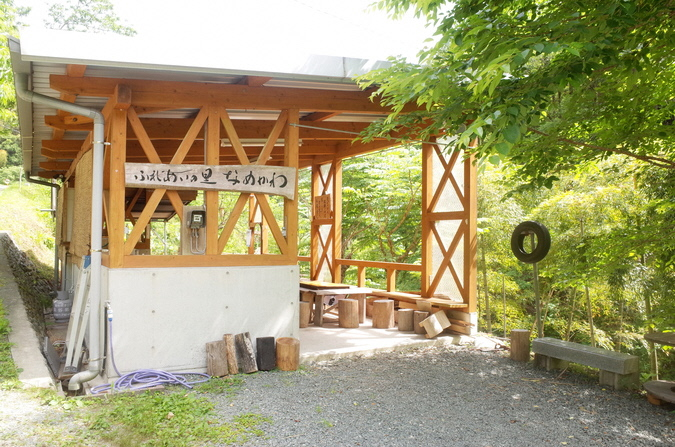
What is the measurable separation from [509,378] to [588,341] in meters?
9.00

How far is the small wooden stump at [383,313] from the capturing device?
7.85m

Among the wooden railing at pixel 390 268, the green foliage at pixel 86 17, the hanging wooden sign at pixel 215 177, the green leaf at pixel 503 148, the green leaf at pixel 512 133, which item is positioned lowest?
the wooden railing at pixel 390 268

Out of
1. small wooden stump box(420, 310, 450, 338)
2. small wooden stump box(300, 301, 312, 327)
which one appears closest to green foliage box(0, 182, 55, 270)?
small wooden stump box(300, 301, 312, 327)

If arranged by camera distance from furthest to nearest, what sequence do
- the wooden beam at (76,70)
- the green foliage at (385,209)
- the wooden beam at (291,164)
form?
the green foliage at (385,209) < the wooden beam at (291,164) < the wooden beam at (76,70)

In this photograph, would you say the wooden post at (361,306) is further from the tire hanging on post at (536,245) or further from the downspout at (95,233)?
the downspout at (95,233)

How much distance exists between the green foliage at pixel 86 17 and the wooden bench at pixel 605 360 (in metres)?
32.1

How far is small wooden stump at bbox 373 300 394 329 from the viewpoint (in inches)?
309

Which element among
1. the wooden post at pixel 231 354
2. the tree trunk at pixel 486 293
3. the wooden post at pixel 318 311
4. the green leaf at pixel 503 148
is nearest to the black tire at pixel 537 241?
the wooden post at pixel 318 311

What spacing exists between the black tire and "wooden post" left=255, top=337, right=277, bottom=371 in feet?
10.2

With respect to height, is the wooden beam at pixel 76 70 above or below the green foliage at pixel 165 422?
above

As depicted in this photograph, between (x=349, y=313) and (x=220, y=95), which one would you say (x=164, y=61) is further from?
(x=349, y=313)

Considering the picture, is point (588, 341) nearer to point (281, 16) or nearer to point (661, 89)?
point (661, 89)

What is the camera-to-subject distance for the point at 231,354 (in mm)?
5348

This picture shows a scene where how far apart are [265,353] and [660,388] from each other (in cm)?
359
